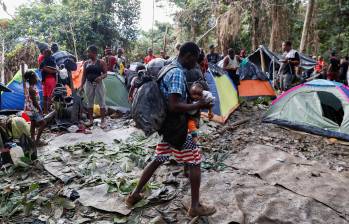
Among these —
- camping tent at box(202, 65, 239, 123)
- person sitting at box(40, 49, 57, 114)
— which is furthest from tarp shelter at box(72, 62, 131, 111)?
camping tent at box(202, 65, 239, 123)

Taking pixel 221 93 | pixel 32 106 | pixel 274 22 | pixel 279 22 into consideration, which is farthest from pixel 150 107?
pixel 279 22

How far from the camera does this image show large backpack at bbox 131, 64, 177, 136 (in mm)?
2717

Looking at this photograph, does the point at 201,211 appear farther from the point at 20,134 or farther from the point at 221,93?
the point at 221,93

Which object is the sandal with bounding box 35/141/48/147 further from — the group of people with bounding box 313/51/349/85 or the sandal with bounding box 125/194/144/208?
the group of people with bounding box 313/51/349/85

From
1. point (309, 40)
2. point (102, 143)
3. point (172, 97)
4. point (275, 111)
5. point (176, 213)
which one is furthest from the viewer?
point (309, 40)

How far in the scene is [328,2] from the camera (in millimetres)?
17953

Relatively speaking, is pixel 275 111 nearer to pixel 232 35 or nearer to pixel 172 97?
pixel 172 97

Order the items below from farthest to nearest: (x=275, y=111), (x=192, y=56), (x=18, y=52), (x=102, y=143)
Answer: (x=18, y=52) → (x=275, y=111) → (x=102, y=143) → (x=192, y=56)

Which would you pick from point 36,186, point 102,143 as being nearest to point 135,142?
point 102,143

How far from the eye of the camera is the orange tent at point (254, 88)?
9.09 meters

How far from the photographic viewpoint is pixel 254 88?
914 cm

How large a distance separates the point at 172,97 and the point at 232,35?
11.4 m

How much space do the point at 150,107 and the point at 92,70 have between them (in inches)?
147

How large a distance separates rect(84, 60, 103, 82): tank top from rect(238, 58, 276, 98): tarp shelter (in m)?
4.29
